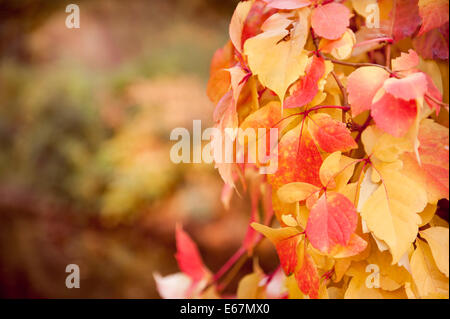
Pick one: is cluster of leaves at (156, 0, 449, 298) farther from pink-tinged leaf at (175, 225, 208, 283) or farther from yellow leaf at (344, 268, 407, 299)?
pink-tinged leaf at (175, 225, 208, 283)

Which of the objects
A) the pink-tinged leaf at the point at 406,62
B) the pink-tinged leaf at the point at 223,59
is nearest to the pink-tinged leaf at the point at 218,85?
the pink-tinged leaf at the point at 223,59

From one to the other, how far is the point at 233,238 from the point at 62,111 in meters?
1.03

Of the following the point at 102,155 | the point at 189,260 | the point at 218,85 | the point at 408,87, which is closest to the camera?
the point at 408,87

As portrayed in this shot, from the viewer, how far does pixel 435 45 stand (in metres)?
0.27

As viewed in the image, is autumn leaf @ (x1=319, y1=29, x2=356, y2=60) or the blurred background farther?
the blurred background

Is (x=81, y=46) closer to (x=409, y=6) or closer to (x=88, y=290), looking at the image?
(x=88, y=290)

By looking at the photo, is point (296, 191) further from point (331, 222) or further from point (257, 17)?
point (257, 17)

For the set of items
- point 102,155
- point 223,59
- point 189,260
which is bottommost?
point 102,155

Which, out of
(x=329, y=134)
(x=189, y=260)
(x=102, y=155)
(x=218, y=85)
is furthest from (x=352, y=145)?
(x=102, y=155)

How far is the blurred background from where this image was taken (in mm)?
1732

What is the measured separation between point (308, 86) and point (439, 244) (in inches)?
4.4

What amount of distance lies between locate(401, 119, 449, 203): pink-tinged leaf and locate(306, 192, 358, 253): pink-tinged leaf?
0.04 metres

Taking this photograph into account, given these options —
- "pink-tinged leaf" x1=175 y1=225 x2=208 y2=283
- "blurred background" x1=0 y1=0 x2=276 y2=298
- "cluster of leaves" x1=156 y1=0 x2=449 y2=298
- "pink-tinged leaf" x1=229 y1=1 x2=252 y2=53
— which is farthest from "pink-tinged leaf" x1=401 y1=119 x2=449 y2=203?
"blurred background" x1=0 y1=0 x2=276 y2=298

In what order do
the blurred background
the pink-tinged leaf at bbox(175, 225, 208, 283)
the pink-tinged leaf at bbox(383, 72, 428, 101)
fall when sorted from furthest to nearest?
the blurred background, the pink-tinged leaf at bbox(175, 225, 208, 283), the pink-tinged leaf at bbox(383, 72, 428, 101)
